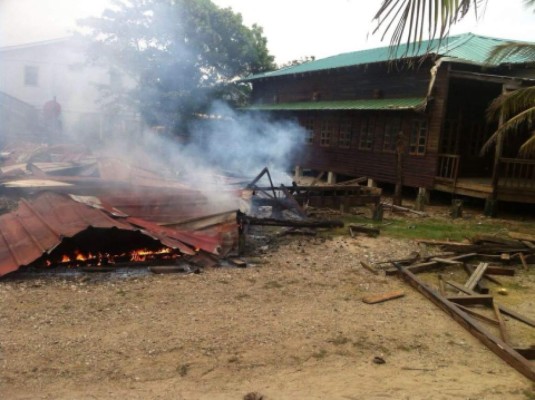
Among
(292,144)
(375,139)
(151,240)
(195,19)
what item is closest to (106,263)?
(151,240)

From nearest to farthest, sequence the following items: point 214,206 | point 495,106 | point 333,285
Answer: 1. point 333,285
2. point 214,206
3. point 495,106

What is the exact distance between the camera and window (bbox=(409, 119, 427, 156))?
14.8 metres

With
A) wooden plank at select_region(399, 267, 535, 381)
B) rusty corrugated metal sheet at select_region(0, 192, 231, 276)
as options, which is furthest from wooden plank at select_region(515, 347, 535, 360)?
rusty corrugated metal sheet at select_region(0, 192, 231, 276)

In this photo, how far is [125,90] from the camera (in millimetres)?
23594

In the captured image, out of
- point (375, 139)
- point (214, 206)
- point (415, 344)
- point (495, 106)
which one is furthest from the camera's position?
point (375, 139)

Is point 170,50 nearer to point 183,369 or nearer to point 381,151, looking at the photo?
point 381,151

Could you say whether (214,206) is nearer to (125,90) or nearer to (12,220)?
(12,220)

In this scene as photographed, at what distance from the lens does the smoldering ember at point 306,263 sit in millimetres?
4176

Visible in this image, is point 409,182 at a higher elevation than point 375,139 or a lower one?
lower

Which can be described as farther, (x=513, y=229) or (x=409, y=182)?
(x=409, y=182)

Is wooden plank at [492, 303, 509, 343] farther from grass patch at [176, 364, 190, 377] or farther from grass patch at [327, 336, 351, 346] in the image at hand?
grass patch at [176, 364, 190, 377]

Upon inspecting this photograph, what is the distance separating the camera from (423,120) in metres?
14.8

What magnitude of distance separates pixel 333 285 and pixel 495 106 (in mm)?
7120

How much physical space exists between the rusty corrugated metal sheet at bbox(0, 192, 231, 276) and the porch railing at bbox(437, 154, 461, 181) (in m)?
8.80
